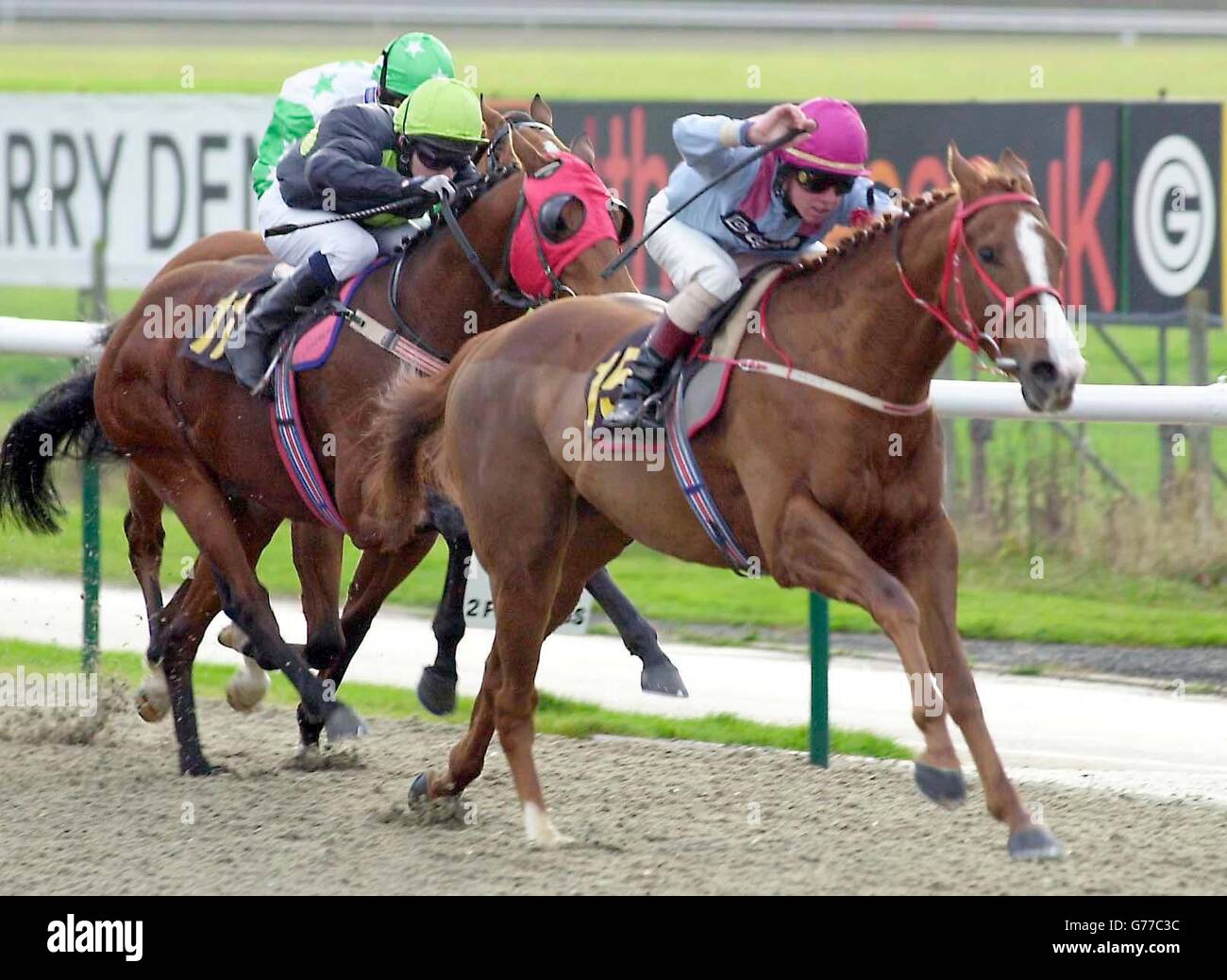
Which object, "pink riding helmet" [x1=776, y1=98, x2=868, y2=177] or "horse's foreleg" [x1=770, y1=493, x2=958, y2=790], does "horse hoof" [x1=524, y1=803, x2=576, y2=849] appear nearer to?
"horse's foreleg" [x1=770, y1=493, x2=958, y2=790]

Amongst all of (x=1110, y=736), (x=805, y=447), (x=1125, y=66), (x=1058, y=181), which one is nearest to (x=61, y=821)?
(x=805, y=447)

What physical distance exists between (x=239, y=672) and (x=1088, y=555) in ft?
12.6

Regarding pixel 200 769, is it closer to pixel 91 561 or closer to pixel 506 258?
pixel 91 561

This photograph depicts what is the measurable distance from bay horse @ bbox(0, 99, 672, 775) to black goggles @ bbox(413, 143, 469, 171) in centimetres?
13

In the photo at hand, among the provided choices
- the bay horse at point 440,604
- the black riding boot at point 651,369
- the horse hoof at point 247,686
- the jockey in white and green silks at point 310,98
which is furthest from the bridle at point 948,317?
the horse hoof at point 247,686

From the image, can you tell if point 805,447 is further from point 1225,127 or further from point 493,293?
point 1225,127

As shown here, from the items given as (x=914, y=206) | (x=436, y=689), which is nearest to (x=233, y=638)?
(x=436, y=689)

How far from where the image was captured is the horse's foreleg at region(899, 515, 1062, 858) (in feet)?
15.0

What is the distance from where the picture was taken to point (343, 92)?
718 centimetres

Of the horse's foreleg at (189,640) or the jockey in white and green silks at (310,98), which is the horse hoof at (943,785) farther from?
the jockey in white and green silks at (310,98)

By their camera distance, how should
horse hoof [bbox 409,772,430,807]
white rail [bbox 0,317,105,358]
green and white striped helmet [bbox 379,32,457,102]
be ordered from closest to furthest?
horse hoof [bbox 409,772,430,807] → green and white striped helmet [bbox 379,32,457,102] → white rail [bbox 0,317,105,358]

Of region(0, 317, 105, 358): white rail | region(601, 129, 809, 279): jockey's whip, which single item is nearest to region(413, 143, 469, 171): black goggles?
region(601, 129, 809, 279): jockey's whip

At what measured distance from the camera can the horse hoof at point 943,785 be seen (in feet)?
14.7

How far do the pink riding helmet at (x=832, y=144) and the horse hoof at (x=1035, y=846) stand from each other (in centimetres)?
162
